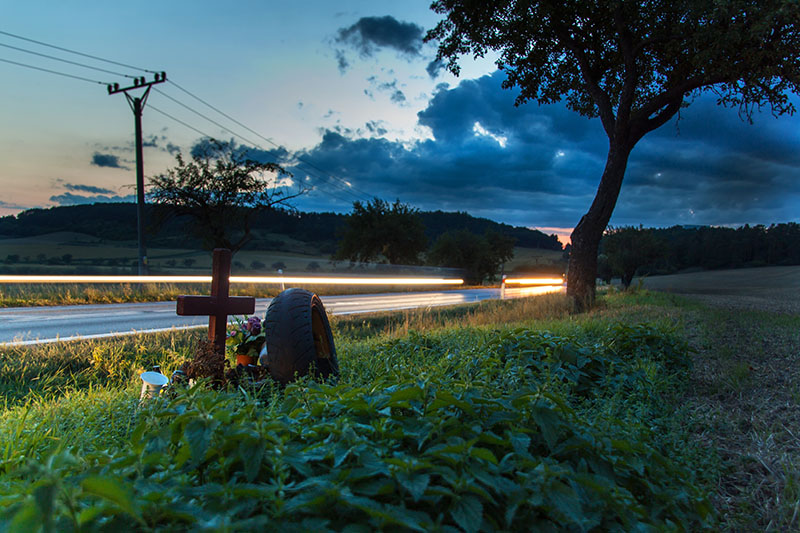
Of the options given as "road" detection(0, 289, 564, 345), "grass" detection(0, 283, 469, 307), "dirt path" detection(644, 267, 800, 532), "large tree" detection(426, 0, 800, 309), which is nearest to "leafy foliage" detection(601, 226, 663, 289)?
"large tree" detection(426, 0, 800, 309)

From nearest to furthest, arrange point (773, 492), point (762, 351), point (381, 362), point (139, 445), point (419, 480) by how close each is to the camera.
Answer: point (419, 480), point (139, 445), point (773, 492), point (381, 362), point (762, 351)

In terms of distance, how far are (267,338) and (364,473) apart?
2.73 metres

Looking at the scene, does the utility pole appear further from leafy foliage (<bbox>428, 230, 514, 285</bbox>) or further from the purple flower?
leafy foliage (<bbox>428, 230, 514, 285</bbox>)

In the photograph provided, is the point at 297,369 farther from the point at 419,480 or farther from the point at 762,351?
the point at 762,351

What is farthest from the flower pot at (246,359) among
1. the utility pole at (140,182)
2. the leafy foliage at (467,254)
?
the leafy foliage at (467,254)

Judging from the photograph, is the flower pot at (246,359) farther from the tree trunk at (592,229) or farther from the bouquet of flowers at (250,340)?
the tree trunk at (592,229)

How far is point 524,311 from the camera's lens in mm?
10531

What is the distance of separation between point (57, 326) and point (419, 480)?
11.0m

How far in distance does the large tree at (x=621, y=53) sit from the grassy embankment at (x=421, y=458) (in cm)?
812

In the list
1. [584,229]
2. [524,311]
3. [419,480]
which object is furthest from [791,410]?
[584,229]

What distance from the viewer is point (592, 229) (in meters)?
11.9

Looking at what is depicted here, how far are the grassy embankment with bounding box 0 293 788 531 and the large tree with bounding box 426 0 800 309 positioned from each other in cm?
812

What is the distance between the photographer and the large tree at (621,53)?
9508 millimetres

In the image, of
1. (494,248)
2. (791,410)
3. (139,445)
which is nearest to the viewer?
(139,445)
